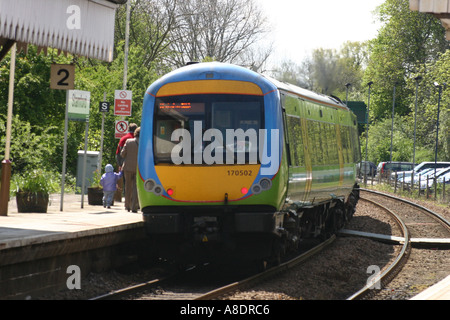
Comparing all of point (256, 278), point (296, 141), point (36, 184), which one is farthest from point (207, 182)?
point (36, 184)

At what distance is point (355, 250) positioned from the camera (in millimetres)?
16719

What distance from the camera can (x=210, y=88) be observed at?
1241 centimetres

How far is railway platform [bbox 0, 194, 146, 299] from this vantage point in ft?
30.7

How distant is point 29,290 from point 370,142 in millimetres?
67142

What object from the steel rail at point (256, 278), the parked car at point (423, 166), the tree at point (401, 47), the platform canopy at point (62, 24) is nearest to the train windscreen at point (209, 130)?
the platform canopy at point (62, 24)

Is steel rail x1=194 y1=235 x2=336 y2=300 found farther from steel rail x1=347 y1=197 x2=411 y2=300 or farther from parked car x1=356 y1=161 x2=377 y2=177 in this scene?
parked car x1=356 y1=161 x2=377 y2=177

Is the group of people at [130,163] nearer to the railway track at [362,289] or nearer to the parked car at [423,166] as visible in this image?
the railway track at [362,289]

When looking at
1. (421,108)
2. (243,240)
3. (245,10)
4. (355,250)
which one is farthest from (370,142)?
(243,240)

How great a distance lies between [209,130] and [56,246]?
3138 millimetres

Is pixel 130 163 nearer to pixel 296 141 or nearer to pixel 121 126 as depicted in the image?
pixel 296 141

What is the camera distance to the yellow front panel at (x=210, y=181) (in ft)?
39.5

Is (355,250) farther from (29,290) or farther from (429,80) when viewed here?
(429,80)

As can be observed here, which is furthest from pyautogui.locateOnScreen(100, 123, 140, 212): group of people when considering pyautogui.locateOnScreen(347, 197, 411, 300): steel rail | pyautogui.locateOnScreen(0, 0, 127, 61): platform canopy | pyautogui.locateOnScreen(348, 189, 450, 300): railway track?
pyautogui.locateOnScreen(348, 189, 450, 300): railway track

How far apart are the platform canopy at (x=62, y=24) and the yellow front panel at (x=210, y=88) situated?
43.2 inches
